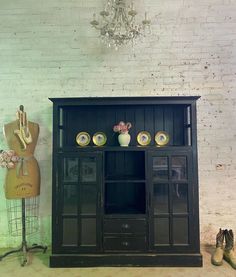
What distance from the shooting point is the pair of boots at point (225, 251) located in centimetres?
270

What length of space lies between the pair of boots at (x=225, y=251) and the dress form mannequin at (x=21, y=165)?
2.04 m

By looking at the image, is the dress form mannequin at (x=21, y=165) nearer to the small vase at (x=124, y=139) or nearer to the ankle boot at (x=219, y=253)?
the small vase at (x=124, y=139)

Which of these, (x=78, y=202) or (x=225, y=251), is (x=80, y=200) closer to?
(x=78, y=202)

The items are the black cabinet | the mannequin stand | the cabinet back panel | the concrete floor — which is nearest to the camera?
the concrete floor

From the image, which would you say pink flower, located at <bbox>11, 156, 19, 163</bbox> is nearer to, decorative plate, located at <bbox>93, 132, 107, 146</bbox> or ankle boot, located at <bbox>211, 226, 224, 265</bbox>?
decorative plate, located at <bbox>93, 132, 107, 146</bbox>

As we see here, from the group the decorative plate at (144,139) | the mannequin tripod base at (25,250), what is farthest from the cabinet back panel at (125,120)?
the mannequin tripod base at (25,250)

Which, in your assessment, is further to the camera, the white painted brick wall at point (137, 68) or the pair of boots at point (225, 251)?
the white painted brick wall at point (137, 68)

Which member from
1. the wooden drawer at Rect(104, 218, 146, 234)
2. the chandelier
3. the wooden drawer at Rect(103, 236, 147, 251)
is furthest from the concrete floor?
the chandelier

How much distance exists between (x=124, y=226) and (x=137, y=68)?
189 centimetres

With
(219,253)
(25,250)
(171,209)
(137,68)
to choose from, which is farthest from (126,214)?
(137,68)

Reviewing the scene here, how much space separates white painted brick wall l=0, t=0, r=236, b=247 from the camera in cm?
323

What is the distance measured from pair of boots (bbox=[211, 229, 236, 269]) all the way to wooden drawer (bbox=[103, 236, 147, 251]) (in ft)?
2.55

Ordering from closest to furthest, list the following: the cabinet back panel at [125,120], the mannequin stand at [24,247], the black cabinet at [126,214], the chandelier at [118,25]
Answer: the black cabinet at [126,214], the mannequin stand at [24,247], the chandelier at [118,25], the cabinet back panel at [125,120]

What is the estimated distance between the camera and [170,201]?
8.80 ft
